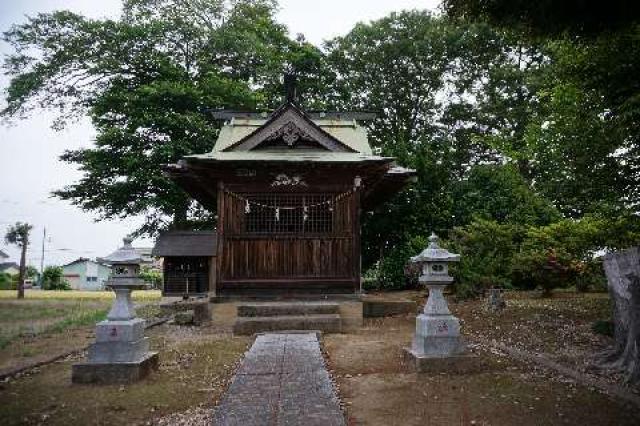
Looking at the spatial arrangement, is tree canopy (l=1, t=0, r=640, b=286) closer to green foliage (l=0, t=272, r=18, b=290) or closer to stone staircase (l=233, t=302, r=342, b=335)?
stone staircase (l=233, t=302, r=342, b=335)

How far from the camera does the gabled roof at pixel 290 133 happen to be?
13.2 meters

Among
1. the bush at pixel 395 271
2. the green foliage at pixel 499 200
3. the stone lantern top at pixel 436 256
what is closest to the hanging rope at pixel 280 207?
the stone lantern top at pixel 436 256

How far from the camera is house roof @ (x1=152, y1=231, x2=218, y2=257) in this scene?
75.9 feet

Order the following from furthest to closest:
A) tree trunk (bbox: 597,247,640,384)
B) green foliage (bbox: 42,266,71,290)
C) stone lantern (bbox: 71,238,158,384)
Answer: green foliage (bbox: 42,266,71,290)
stone lantern (bbox: 71,238,158,384)
tree trunk (bbox: 597,247,640,384)

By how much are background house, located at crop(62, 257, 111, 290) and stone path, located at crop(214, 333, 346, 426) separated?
7377 centimetres

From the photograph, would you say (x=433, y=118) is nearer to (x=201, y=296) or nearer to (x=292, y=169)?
(x=201, y=296)

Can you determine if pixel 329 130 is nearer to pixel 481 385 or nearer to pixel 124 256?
pixel 124 256

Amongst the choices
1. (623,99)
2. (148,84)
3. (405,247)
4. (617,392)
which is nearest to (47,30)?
(148,84)

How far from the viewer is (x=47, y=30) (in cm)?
2491

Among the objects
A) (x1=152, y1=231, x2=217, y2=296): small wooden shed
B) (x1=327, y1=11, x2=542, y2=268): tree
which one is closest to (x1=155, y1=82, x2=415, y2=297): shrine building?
(x1=152, y1=231, x2=217, y2=296): small wooden shed

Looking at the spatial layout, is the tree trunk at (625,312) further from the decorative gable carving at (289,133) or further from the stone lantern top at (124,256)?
the decorative gable carving at (289,133)

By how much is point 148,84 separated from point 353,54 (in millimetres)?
13141

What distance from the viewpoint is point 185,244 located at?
2355cm

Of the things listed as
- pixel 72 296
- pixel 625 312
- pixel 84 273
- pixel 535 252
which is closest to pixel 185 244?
pixel 72 296
